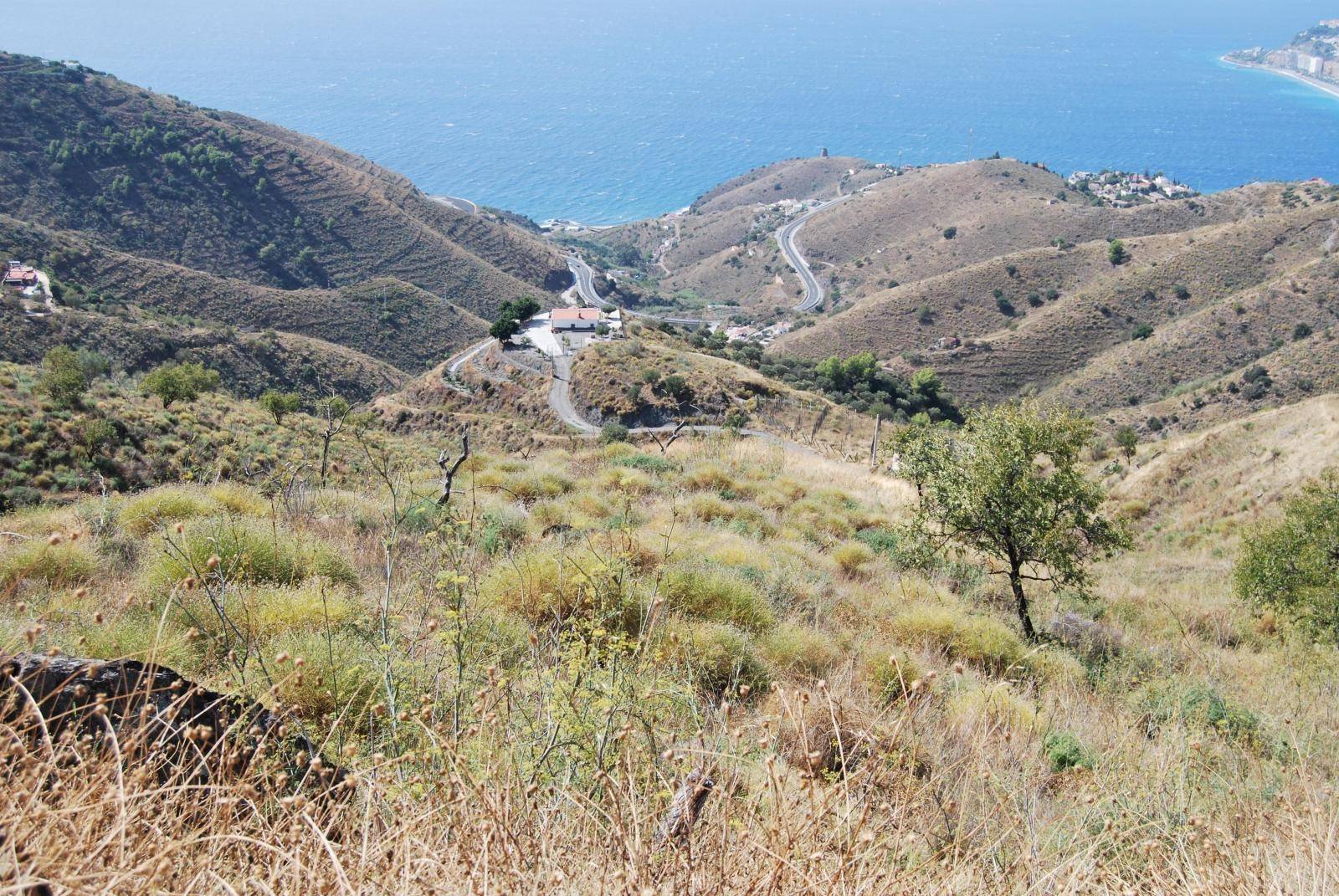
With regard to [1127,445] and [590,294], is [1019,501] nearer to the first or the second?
[1127,445]

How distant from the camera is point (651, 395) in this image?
4309 cm

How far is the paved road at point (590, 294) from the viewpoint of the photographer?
88.9 meters

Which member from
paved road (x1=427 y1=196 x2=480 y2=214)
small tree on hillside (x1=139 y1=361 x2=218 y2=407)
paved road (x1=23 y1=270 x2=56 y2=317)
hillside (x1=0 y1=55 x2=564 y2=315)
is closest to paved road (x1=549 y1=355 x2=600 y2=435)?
small tree on hillside (x1=139 y1=361 x2=218 y2=407)

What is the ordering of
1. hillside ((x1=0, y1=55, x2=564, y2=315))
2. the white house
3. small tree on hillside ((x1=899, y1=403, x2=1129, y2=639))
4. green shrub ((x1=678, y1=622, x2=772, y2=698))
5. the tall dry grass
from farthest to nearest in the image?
hillside ((x1=0, y1=55, x2=564, y2=315)) → the white house → small tree on hillside ((x1=899, y1=403, x2=1129, y2=639)) → green shrub ((x1=678, y1=622, x2=772, y2=698)) → the tall dry grass

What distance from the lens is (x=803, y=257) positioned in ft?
349

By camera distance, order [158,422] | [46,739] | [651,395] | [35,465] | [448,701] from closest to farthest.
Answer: [46,739] < [448,701] < [35,465] < [158,422] < [651,395]

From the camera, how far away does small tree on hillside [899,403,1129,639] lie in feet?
33.6

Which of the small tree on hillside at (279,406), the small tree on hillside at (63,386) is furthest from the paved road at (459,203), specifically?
the small tree on hillside at (63,386)

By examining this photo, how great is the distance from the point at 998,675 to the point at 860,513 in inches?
263

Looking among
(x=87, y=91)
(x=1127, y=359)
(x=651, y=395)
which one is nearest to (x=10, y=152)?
(x=87, y=91)

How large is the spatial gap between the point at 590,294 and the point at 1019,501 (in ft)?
279

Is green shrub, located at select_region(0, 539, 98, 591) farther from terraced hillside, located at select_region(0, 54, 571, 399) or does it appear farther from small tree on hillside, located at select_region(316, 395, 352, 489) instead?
terraced hillside, located at select_region(0, 54, 571, 399)

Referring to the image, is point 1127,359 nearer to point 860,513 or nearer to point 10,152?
point 860,513

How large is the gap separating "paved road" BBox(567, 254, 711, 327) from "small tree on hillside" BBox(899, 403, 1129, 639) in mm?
76382
